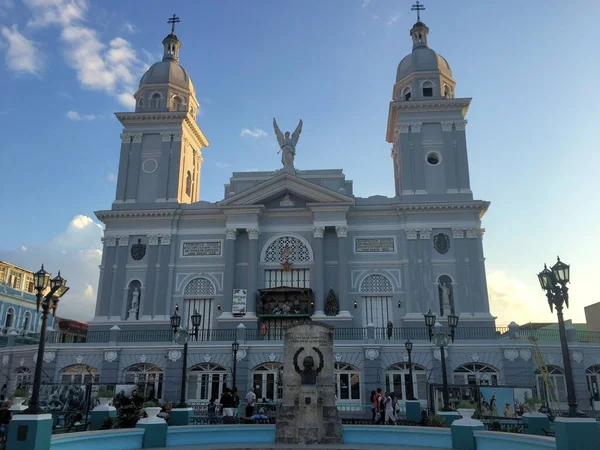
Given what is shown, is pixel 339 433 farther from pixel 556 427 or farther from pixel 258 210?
pixel 258 210

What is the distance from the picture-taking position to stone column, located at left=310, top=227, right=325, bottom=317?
38119mm

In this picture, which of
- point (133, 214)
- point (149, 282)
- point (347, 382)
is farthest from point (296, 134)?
point (347, 382)

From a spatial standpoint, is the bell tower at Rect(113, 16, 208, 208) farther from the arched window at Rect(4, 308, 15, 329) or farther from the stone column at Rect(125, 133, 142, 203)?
the arched window at Rect(4, 308, 15, 329)

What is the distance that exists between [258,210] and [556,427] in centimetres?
3028

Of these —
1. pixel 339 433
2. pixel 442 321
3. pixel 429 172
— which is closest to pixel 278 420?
pixel 339 433

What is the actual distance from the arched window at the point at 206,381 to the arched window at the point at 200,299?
7.07 metres

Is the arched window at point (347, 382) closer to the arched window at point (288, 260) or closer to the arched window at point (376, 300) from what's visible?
the arched window at point (376, 300)

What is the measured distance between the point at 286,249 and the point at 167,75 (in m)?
18.5

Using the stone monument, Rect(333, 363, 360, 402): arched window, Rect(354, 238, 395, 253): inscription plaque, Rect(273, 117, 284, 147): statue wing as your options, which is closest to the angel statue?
Rect(273, 117, 284, 147): statue wing

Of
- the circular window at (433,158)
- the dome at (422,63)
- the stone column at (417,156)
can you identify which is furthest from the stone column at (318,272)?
the dome at (422,63)

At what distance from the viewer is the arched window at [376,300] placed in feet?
128

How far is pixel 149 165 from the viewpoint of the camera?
44438 millimetres

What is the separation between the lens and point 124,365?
33.4 metres

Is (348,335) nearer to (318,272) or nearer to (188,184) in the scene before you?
(318,272)
